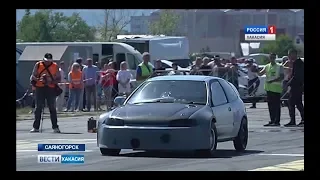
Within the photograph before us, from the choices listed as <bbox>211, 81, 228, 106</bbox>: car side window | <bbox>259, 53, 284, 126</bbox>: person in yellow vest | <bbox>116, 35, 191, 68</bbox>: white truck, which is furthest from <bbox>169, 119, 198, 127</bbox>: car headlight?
<bbox>116, 35, 191, 68</bbox>: white truck

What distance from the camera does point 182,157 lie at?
12.6 metres

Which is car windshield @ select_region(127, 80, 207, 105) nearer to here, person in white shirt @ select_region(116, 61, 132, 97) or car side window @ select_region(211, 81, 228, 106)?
car side window @ select_region(211, 81, 228, 106)

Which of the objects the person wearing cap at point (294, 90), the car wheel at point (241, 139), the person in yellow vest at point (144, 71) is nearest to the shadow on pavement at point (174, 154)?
the car wheel at point (241, 139)

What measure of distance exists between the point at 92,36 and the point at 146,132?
11.0m

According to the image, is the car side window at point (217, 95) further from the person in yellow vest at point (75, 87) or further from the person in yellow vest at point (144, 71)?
the person in yellow vest at point (75, 87)

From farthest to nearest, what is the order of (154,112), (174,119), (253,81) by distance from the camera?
(253,81) → (154,112) → (174,119)

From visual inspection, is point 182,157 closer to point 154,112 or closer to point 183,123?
point 183,123

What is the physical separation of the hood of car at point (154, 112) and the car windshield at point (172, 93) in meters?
0.23

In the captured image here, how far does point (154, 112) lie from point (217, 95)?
60.8 inches

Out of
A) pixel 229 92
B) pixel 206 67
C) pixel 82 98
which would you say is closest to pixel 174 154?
pixel 229 92

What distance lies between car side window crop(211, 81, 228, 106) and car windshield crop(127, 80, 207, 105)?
0.18 meters

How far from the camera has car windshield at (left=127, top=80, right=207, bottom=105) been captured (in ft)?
42.3

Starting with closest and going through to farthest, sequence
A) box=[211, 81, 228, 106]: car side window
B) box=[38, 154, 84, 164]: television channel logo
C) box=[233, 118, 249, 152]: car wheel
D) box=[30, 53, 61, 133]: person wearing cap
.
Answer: box=[38, 154, 84, 164]: television channel logo → box=[211, 81, 228, 106]: car side window → box=[233, 118, 249, 152]: car wheel → box=[30, 53, 61, 133]: person wearing cap

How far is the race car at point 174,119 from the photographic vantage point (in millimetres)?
12008
